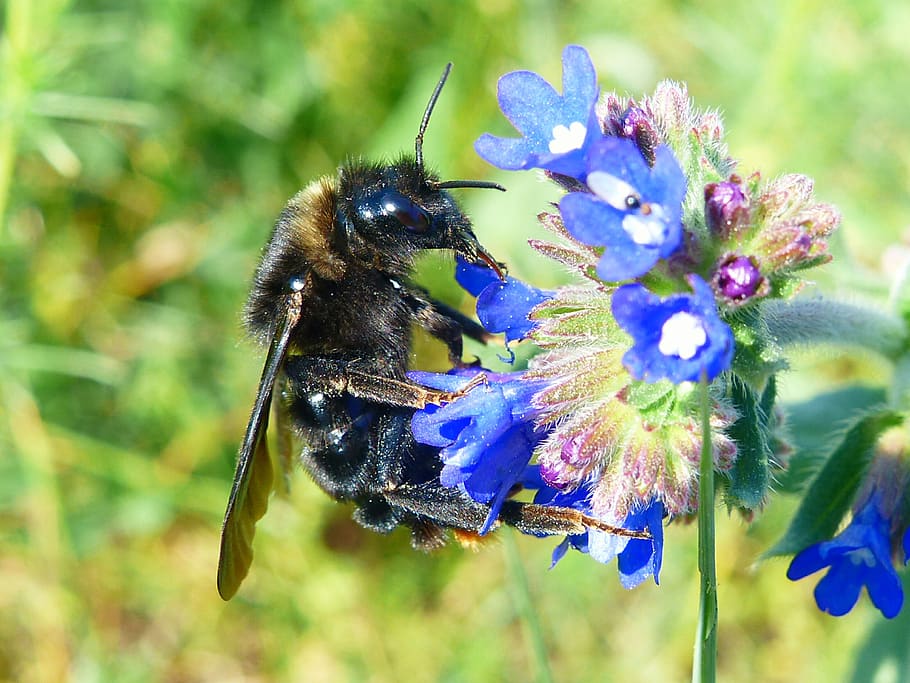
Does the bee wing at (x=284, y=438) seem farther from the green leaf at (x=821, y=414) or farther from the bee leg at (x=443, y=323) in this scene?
the green leaf at (x=821, y=414)

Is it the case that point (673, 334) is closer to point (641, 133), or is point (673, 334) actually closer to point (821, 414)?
point (641, 133)

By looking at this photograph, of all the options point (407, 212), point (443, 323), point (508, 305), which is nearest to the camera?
point (407, 212)

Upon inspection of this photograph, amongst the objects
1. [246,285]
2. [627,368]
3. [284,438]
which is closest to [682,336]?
[627,368]

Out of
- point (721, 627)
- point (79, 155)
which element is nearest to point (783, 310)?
point (721, 627)

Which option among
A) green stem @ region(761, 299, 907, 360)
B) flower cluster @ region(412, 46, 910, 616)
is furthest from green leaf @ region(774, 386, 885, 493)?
flower cluster @ region(412, 46, 910, 616)

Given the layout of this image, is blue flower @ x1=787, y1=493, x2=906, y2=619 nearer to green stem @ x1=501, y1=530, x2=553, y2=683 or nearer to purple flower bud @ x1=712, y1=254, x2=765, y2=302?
purple flower bud @ x1=712, y1=254, x2=765, y2=302

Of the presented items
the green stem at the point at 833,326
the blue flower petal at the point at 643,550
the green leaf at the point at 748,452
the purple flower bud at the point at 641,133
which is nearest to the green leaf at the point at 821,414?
the green stem at the point at 833,326
